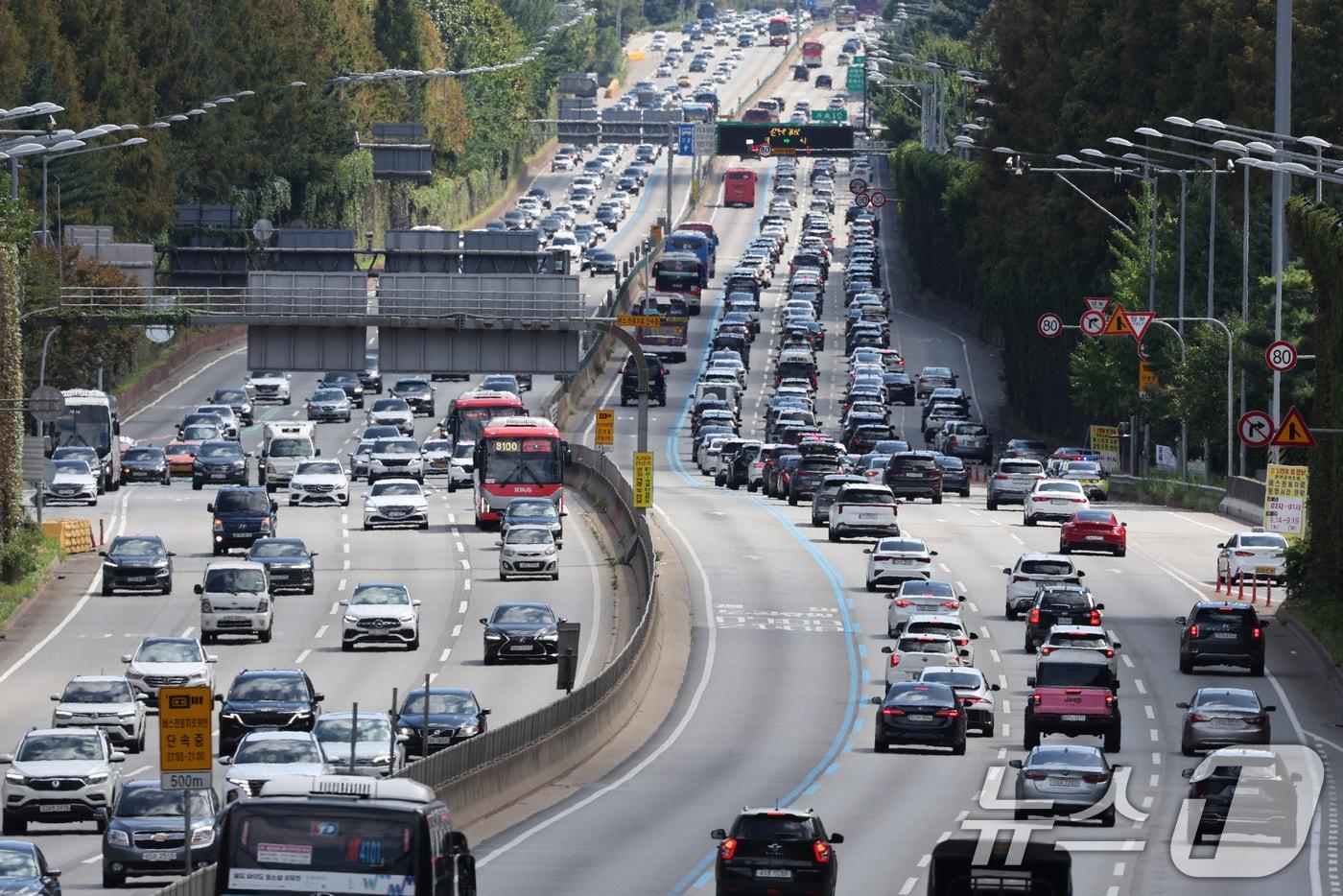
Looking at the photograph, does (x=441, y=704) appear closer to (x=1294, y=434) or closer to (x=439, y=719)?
(x=439, y=719)

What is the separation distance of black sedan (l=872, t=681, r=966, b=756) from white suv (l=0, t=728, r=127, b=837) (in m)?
14.3

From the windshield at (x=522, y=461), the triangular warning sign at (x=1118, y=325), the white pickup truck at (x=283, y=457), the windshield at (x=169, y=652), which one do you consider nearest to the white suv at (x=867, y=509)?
the windshield at (x=522, y=461)

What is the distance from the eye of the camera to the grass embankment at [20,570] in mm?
66750

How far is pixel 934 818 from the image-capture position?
1603 inches

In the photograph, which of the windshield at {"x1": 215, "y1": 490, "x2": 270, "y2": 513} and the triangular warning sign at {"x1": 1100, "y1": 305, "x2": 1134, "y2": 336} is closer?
the windshield at {"x1": 215, "y1": 490, "x2": 270, "y2": 513}

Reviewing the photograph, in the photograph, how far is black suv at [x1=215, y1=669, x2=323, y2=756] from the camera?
154ft

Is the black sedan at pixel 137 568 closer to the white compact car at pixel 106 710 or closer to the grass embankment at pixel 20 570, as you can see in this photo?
the grass embankment at pixel 20 570

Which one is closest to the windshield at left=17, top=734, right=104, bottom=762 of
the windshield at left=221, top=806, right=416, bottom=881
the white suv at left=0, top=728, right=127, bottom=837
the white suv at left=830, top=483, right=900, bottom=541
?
the white suv at left=0, top=728, right=127, bottom=837

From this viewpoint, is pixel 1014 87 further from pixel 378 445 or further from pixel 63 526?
pixel 63 526

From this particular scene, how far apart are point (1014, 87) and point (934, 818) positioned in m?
91.7

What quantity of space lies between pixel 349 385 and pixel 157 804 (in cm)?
9267

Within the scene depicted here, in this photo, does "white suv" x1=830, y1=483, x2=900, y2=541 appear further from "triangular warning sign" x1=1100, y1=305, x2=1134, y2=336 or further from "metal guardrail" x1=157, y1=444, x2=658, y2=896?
"triangular warning sign" x1=1100, y1=305, x2=1134, y2=336

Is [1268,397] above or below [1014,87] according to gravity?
below

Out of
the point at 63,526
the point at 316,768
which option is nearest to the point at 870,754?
the point at 316,768
